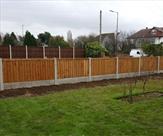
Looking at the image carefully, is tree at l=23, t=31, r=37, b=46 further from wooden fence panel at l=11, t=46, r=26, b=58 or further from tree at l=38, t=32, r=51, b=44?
wooden fence panel at l=11, t=46, r=26, b=58

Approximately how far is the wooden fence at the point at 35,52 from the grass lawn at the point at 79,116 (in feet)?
72.5

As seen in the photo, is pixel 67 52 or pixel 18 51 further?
pixel 67 52

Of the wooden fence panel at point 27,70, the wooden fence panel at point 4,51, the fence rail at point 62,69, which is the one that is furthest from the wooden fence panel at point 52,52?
the wooden fence panel at point 27,70

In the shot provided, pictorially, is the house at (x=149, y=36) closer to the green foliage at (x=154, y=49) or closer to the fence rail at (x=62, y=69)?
the green foliage at (x=154, y=49)

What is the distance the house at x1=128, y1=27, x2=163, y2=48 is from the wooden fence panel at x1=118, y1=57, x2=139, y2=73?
152 ft

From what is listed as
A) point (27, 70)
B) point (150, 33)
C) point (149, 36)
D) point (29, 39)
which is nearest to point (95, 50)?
point (27, 70)

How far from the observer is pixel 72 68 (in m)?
15.6

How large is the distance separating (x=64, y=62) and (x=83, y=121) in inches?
314

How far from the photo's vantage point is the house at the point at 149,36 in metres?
66.8

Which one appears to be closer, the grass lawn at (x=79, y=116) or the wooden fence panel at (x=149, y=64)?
the grass lawn at (x=79, y=116)

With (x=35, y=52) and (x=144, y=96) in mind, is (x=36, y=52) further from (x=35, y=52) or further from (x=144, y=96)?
(x=144, y=96)

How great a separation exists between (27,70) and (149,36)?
2329 inches

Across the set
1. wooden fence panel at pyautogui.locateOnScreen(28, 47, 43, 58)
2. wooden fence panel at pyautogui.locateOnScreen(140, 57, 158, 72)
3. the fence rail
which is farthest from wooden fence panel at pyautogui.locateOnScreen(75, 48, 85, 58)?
the fence rail

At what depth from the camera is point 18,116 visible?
26.5 feet
